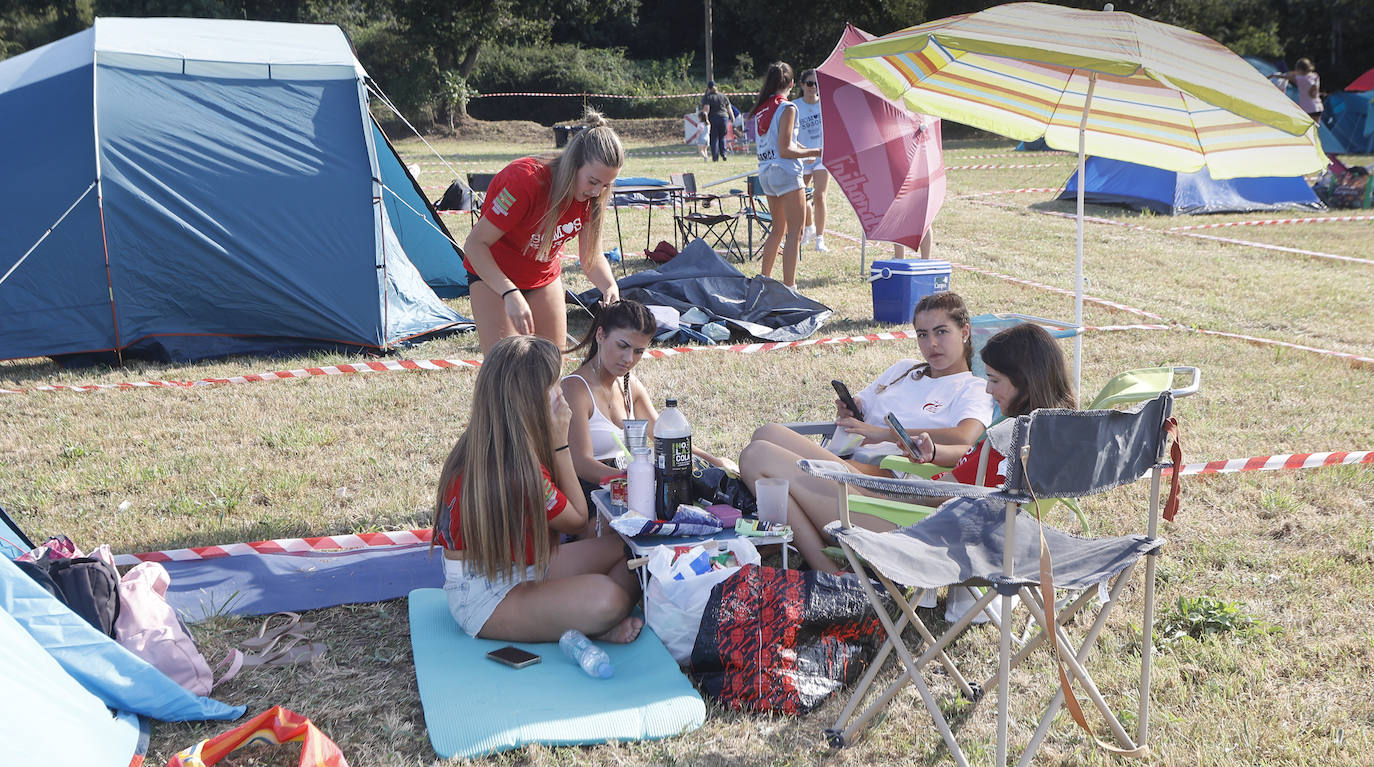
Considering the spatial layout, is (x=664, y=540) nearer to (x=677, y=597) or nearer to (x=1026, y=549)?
(x=677, y=597)

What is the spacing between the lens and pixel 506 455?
2951mm

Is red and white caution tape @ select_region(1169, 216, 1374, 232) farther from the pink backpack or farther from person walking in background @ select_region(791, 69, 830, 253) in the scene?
the pink backpack

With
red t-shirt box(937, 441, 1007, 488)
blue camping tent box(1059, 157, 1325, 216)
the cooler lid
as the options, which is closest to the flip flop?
red t-shirt box(937, 441, 1007, 488)

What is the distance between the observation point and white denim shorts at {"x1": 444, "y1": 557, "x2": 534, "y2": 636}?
10.2 feet

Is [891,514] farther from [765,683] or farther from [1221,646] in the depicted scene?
[1221,646]

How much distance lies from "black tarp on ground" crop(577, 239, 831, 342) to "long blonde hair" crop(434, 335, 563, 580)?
4.26 m

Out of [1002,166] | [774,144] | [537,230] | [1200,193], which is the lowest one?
[1200,193]

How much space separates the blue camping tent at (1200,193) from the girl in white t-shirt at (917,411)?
33.1 feet

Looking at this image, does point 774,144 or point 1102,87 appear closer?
point 1102,87

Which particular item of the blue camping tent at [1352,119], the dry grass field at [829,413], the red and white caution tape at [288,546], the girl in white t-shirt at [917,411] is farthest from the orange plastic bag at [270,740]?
the blue camping tent at [1352,119]

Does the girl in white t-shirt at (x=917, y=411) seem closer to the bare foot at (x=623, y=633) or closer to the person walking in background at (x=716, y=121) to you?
the bare foot at (x=623, y=633)

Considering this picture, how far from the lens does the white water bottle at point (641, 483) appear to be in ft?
10.7

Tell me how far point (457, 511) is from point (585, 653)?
21.8 inches


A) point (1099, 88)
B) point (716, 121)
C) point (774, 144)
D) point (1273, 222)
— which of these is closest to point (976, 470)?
point (1099, 88)
